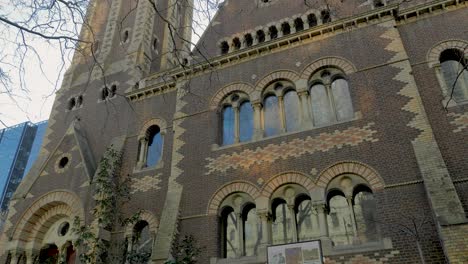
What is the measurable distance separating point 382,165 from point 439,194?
1.84 meters

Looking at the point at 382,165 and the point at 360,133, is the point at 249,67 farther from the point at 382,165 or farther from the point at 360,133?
Answer: the point at 382,165

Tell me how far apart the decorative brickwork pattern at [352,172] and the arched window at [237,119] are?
3.44 meters

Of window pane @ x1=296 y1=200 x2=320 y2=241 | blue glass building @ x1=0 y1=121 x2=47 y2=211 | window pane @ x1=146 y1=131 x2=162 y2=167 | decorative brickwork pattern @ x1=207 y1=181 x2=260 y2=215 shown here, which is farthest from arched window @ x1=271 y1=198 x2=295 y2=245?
blue glass building @ x1=0 y1=121 x2=47 y2=211

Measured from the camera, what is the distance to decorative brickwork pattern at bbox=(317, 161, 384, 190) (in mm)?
11195

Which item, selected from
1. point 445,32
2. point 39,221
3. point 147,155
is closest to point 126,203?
point 147,155

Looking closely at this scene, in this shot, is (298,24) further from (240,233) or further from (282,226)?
(240,233)

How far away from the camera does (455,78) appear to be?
42.0ft

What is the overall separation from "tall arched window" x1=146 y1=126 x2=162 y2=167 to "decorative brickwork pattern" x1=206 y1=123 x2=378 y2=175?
3220 millimetres

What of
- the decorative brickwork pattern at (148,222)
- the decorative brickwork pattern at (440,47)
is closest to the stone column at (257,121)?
the decorative brickwork pattern at (148,222)

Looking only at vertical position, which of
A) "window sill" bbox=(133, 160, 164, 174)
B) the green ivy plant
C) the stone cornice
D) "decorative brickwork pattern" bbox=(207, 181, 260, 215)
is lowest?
the green ivy plant

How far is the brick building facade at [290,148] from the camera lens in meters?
10.9

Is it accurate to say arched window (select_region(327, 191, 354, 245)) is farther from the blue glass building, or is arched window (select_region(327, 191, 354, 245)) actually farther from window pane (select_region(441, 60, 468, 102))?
the blue glass building

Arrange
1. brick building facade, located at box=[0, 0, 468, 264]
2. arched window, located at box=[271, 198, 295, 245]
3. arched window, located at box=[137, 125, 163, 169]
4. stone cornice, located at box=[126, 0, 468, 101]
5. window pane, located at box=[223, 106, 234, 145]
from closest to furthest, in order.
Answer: brick building facade, located at box=[0, 0, 468, 264], arched window, located at box=[271, 198, 295, 245], stone cornice, located at box=[126, 0, 468, 101], window pane, located at box=[223, 106, 234, 145], arched window, located at box=[137, 125, 163, 169]

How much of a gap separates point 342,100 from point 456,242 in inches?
238
